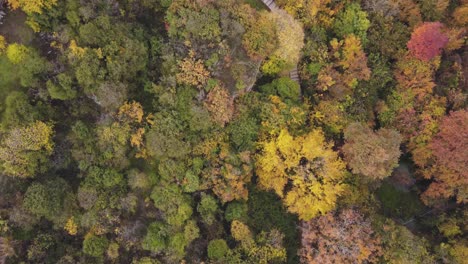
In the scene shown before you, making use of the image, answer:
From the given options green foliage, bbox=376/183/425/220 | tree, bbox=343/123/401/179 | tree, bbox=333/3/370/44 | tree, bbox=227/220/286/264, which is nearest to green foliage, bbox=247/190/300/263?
tree, bbox=227/220/286/264

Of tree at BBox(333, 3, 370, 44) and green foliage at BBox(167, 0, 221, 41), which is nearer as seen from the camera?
green foliage at BBox(167, 0, 221, 41)

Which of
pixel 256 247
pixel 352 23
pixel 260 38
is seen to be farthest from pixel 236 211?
pixel 352 23

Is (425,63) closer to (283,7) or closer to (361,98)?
(361,98)

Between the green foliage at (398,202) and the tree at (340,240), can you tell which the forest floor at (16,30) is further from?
the green foliage at (398,202)

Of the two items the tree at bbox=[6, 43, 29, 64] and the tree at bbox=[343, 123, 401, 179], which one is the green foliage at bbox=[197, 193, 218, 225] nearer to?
the tree at bbox=[343, 123, 401, 179]

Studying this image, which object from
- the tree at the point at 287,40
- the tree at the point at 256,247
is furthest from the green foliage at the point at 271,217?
the tree at the point at 287,40

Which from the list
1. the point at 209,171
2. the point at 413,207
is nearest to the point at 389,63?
the point at 413,207
